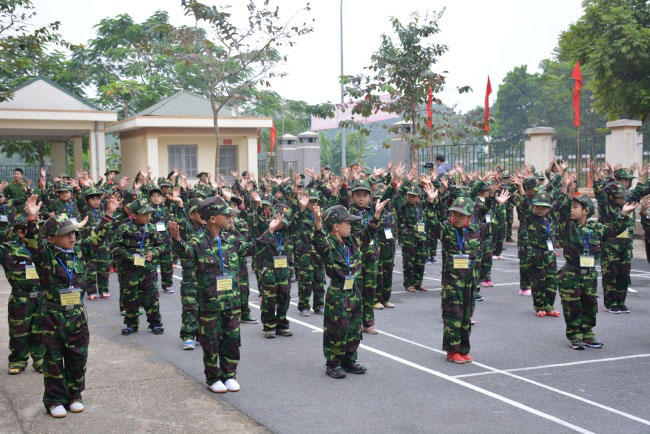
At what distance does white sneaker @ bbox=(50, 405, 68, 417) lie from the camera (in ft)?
20.3

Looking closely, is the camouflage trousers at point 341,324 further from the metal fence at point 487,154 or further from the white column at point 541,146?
the white column at point 541,146

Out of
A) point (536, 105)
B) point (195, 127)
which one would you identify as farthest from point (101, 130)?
point (536, 105)

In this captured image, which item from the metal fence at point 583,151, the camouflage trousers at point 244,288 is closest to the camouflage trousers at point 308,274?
the camouflage trousers at point 244,288

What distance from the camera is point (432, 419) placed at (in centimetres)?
603

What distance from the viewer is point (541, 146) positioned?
21.9 m

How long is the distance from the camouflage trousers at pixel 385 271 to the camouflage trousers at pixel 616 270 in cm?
324

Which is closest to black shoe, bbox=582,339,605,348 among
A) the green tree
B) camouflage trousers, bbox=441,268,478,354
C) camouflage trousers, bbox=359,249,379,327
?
camouflage trousers, bbox=441,268,478,354

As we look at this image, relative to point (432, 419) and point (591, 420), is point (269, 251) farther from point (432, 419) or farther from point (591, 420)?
point (591, 420)

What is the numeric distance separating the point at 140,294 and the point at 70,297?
310 centimetres

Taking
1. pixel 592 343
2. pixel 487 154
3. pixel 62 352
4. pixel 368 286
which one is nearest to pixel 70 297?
pixel 62 352

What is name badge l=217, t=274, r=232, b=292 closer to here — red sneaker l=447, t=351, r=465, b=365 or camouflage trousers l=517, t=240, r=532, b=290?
red sneaker l=447, t=351, r=465, b=365

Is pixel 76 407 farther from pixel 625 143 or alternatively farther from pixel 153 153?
pixel 153 153

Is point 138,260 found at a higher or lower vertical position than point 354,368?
higher

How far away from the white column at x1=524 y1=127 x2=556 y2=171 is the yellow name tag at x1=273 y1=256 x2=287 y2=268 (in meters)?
14.5
